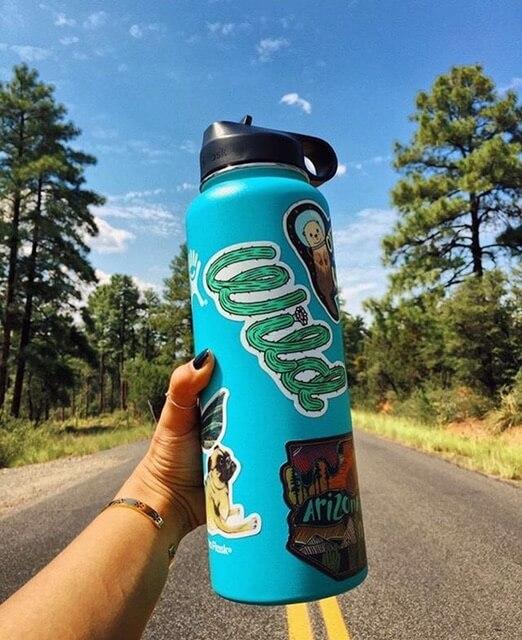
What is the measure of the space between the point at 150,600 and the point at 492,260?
22.9 metres

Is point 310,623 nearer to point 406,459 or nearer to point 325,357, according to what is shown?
point 325,357

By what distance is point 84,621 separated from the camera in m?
1.20

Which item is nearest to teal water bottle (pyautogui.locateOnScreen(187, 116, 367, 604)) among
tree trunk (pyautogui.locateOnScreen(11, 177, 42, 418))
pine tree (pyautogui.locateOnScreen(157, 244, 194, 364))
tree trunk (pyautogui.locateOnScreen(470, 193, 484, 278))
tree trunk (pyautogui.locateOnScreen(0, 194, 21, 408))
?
tree trunk (pyautogui.locateOnScreen(470, 193, 484, 278))

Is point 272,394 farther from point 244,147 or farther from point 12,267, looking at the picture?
point 12,267

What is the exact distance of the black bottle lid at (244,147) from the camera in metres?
1.58

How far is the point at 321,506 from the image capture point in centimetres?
143

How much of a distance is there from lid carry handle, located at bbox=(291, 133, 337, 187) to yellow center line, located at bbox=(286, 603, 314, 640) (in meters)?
2.47

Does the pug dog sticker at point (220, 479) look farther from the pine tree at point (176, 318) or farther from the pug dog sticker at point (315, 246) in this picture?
the pine tree at point (176, 318)

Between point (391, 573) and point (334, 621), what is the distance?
99cm

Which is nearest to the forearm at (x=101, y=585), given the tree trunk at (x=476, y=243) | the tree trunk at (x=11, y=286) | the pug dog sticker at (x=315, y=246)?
the pug dog sticker at (x=315, y=246)

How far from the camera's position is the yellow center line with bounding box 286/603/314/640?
300 cm

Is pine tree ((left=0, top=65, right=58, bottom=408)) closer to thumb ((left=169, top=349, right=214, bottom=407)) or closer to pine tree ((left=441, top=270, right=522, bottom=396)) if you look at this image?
pine tree ((left=441, top=270, right=522, bottom=396))

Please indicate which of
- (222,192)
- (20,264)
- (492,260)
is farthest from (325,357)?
(20,264)

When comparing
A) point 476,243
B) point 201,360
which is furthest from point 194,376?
point 476,243
